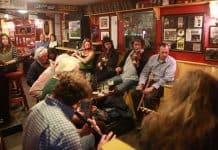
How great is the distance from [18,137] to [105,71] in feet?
6.41

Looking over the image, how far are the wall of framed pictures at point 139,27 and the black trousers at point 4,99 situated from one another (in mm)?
2593

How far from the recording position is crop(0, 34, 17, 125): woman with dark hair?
346cm

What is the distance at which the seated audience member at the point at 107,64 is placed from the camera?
4547 millimetres

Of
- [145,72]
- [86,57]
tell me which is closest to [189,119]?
[145,72]

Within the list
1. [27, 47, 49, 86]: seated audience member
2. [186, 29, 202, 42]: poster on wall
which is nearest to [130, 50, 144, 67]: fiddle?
[186, 29, 202, 42]: poster on wall

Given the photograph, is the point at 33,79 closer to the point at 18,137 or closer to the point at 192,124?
the point at 18,137

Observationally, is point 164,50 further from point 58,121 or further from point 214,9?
point 58,121

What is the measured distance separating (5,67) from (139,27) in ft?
8.49

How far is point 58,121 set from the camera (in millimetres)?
1283

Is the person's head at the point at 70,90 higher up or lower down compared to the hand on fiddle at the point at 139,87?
higher up

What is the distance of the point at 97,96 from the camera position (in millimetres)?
3250

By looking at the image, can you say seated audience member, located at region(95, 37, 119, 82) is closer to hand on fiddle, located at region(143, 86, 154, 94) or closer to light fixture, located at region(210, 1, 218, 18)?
hand on fiddle, located at region(143, 86, 154, 94)

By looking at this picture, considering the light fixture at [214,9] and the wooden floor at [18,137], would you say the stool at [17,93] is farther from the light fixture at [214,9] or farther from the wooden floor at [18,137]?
the light fixture at [214,9]

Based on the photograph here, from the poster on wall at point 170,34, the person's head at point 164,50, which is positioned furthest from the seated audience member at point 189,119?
the poster on wall at point 170,34
